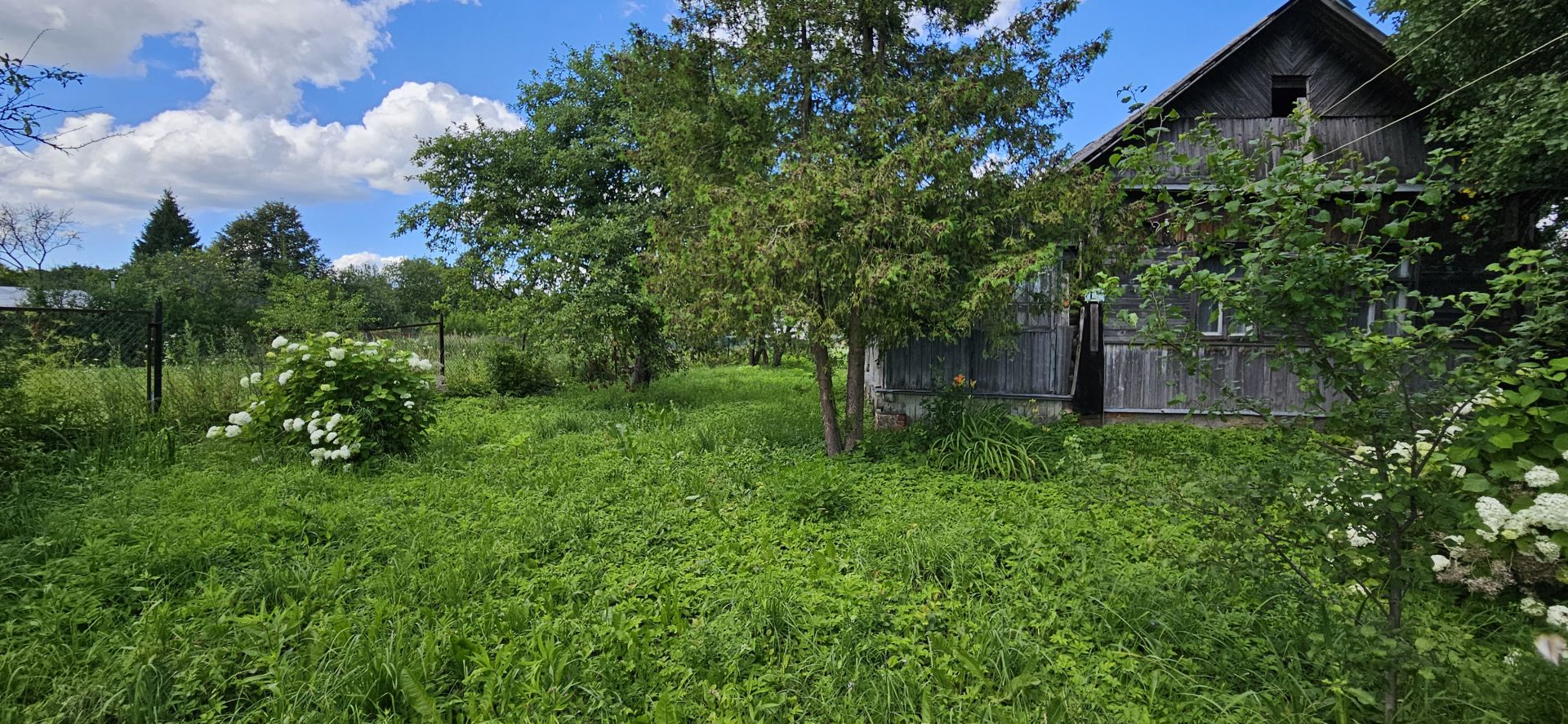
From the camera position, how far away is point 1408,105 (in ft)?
27.4

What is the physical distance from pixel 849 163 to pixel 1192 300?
6190 mm

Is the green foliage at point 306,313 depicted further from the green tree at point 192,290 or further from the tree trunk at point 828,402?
the tree trunk at point 828,402

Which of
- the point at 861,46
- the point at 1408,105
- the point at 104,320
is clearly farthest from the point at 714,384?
the point at 1408,105

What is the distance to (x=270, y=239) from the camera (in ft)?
148

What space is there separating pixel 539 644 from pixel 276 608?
4.49 feet

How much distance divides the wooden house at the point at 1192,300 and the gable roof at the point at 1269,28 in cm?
2

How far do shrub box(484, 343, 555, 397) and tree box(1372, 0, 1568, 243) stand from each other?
1264 centimetres

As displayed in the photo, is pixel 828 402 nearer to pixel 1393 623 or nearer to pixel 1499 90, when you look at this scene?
pixel 1393 623

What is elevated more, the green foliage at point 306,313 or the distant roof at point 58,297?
the distant roof at point 58,297

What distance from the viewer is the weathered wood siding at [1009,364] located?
8.17m

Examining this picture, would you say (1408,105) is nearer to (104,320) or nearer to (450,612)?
(450,612)

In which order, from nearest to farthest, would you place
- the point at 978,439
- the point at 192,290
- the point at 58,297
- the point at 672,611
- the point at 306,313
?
1. the point at 672,611
2. the point at 978,439
3. the point at 306,313
4. the point at 58,297
5. the point at 192,290

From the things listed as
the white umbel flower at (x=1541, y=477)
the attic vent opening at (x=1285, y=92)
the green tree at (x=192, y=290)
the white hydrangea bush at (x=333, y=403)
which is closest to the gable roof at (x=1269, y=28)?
the attic vent opening at (x=1285, y=92)

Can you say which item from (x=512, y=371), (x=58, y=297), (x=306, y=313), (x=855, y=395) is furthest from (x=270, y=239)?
(x=855, y=395)
